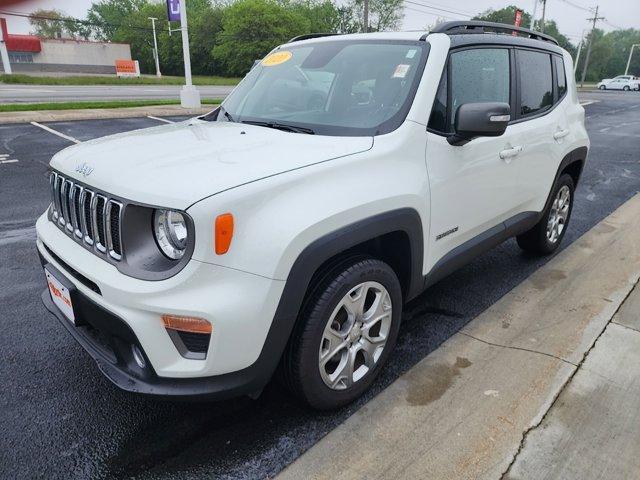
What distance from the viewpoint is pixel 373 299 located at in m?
2.50

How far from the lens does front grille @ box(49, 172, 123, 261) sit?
6.62ft

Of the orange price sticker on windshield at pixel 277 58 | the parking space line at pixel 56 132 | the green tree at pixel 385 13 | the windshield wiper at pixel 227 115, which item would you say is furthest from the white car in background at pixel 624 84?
the windshield wiper at pixel 227 115

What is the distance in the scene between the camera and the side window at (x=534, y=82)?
353 centimetres

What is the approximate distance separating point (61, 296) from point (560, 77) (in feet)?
13.3

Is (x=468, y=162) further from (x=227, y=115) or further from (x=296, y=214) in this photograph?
(x=227, y=115)

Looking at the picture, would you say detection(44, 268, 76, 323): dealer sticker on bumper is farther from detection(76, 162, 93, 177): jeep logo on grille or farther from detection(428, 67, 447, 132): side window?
detection(428, 67, 447, 132): side window

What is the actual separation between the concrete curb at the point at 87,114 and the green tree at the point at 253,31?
46.1 metres

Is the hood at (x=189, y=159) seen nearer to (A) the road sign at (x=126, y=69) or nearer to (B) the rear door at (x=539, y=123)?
(B) the rear door at (x=539, y=123)

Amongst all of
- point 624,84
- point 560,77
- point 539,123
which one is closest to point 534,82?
point 539,123

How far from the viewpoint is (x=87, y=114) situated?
501 inches

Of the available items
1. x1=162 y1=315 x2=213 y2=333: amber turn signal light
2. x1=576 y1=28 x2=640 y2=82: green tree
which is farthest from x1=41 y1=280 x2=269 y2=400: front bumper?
x1=576 y1=28 x2=640 y2=82: green tree

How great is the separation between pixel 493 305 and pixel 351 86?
190cm

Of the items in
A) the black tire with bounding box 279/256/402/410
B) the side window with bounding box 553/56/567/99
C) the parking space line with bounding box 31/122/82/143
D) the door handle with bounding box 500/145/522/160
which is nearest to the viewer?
the black tire with bounding box 279/256/402/410

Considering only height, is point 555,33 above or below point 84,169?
above
